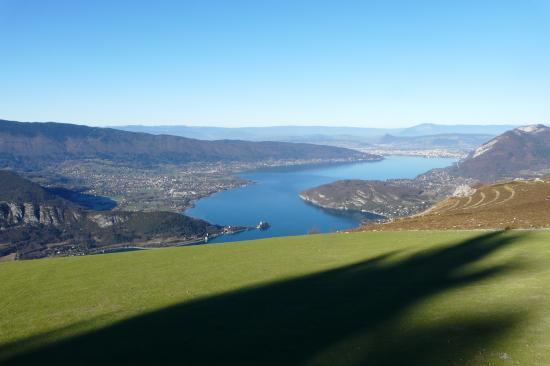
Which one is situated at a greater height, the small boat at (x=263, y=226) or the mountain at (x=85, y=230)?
the small boat at (x=263, y=226)

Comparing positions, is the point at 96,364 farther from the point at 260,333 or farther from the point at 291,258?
the point at 291,258

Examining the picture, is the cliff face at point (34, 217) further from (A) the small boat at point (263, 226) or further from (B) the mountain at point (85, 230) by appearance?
(A) the small boat at point (263, 226)

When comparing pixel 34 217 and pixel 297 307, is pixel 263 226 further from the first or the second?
pixel 297 307

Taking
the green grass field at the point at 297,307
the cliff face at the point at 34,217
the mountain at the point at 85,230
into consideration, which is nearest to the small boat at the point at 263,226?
the mountain at the point at 85,230

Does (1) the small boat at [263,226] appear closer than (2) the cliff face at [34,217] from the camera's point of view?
Yes

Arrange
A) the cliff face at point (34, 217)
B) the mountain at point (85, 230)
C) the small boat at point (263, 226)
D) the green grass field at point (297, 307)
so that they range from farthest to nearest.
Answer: the cliff face at point (34, 217)
the small boat at point (263, 226)
the mountain at point (85, 230)
the green grass field at point (297, 307)

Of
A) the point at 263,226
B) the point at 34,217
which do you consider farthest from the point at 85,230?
the point at 263,226

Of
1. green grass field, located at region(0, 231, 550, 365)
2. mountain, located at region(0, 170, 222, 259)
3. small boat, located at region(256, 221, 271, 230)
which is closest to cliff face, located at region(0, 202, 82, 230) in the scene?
mountain, located at region(0, 170, 222, 259)

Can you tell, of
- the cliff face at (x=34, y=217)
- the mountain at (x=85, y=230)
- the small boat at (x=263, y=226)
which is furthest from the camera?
the cliff face at (x=34, y=217)
